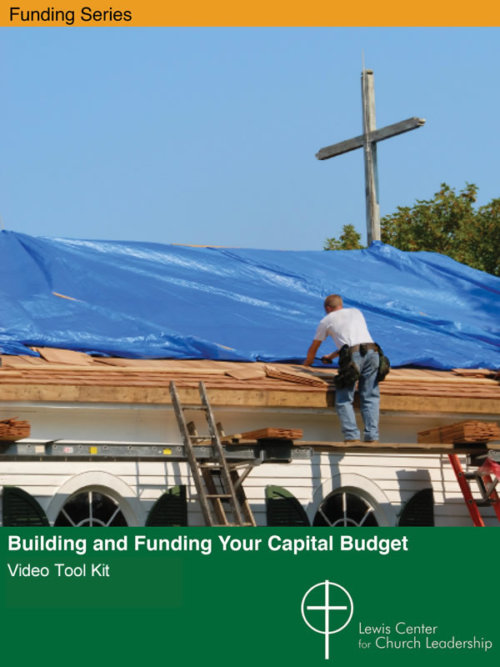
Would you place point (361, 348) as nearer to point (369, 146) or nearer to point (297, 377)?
point (297, 377)

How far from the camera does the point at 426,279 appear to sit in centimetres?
1841

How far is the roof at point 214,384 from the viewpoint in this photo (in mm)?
12352

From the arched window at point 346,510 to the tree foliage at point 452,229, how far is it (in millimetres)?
15807

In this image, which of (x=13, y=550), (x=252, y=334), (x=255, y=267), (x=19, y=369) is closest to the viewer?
(x=13, y=550)

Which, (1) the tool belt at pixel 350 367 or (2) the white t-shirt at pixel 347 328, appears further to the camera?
(2) the white t-shirt at pixel 347 328

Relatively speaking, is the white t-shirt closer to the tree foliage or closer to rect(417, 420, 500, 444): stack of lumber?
rect(417, 420, 500, 444): stack of lumber

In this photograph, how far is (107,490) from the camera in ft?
42.5

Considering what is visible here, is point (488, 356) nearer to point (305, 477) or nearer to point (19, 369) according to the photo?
point (305, 477)

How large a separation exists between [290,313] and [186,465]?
143 inches

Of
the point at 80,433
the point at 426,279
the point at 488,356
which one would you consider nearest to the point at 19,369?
the point at 80,433

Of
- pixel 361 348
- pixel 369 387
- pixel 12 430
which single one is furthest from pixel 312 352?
pixel 12 430

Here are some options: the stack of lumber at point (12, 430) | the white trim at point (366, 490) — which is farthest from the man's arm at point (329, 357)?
the stack of lumber at point (12, 430)

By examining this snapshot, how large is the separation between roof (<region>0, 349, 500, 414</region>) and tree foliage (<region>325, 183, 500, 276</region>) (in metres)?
15.1

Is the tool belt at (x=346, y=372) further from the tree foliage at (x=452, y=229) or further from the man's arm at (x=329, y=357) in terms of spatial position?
the tree foliage at (x=452, y=229)
